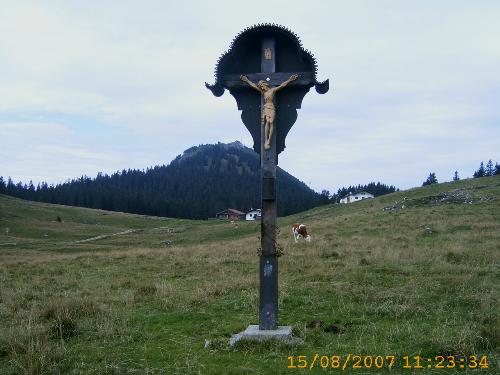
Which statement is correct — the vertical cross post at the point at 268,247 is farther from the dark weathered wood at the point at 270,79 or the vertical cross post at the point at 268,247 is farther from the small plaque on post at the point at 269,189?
the dark weathered wood at the point at 270,79

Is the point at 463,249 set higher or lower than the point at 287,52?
lower

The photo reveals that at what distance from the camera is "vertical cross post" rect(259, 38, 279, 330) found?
767 centimetres

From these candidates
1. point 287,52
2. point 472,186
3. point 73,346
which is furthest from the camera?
point 472,186

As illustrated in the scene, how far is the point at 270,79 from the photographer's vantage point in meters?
8.53

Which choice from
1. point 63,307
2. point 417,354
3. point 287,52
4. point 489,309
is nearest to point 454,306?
point 489,309

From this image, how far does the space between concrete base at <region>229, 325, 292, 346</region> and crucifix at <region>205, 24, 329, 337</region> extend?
2.05ft

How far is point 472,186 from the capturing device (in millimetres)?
66250

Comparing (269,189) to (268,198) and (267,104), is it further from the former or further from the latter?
(267,104)

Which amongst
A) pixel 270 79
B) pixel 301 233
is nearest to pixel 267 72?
pixel 270 79

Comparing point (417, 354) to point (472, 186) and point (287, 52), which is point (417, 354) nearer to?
point (287, 52)

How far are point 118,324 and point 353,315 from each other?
14.2 feet
